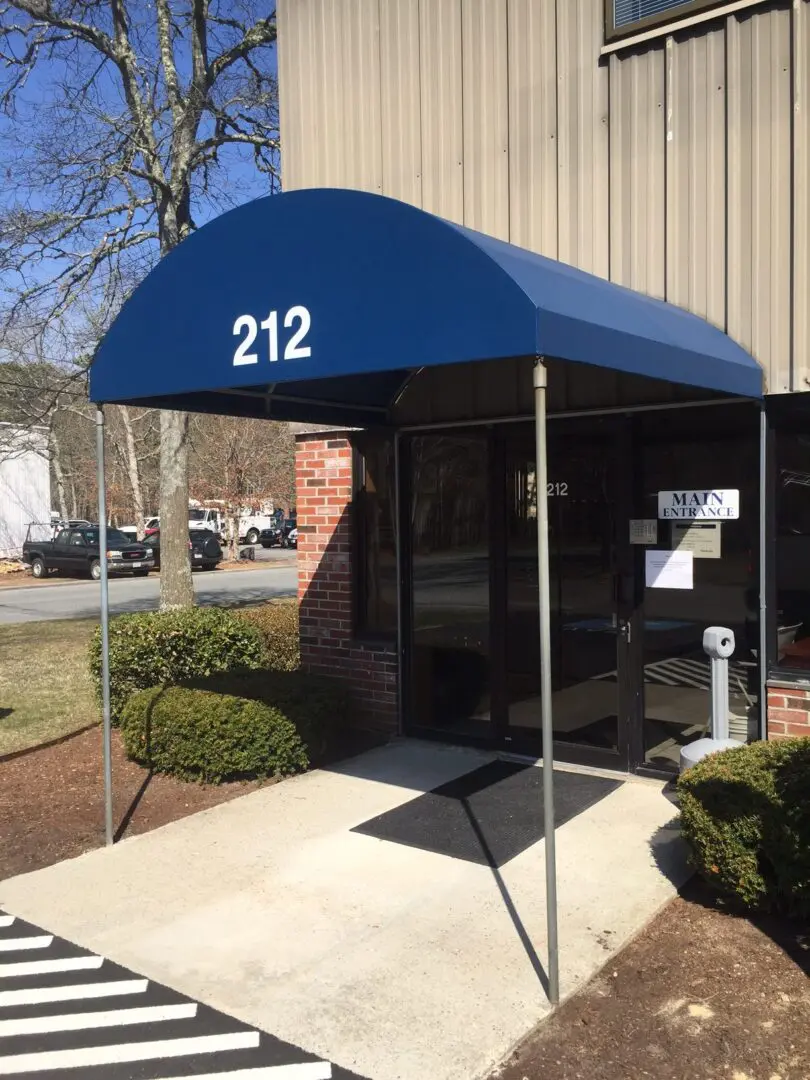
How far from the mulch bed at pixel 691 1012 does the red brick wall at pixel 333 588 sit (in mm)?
3522

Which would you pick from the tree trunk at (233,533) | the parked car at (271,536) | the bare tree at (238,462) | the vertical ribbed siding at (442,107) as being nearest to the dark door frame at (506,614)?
the vertical ribbed siding at (442,107)

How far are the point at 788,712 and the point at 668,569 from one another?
1.10 metres

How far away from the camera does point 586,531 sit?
6.09 meters

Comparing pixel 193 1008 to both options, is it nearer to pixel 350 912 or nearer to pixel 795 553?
pixel 350 912

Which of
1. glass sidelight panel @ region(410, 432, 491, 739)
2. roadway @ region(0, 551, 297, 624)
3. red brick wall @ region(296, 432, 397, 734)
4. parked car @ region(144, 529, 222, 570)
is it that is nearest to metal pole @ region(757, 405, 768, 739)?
glass sidelight panel @ region(410, 432, 491, 739)

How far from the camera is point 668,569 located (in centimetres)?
573

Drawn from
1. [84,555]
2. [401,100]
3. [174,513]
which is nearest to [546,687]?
[401,100]

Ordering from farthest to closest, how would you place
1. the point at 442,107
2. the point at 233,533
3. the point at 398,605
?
the point at 233,533 < the point at 398,605 < the point at 442,107

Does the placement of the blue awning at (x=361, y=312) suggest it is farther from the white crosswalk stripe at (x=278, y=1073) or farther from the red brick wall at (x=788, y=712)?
the white crosswalk stripe at (x=278, y=1073)

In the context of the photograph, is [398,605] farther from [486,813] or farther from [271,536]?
[271,536]

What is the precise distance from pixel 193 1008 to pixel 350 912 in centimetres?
93

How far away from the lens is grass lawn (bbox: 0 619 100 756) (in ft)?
26.6

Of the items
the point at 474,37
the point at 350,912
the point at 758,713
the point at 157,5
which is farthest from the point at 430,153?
the point at 157,5

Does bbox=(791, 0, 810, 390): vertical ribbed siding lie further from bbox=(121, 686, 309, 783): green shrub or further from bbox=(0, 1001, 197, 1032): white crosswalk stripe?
bbox=(0, 1001, 197, 1032): white crosswalk stripe
